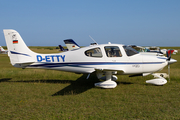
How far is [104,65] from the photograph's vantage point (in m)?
7.21

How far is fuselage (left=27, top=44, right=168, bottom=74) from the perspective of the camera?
7.26m

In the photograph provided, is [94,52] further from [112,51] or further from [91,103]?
[91,103]

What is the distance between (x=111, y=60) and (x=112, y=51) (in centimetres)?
44

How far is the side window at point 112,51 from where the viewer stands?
7305 millimetres

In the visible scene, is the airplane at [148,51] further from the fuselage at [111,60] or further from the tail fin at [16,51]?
the tail fin at [16,51]

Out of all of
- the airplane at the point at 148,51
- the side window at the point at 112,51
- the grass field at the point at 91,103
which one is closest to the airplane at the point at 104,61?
the side window at the point at 112,51

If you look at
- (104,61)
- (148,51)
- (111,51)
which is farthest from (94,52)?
(148,51)

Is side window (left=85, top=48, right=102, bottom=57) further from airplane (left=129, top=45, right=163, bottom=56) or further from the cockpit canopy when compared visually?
airplane (left=129, top=45, right=163, bottom=56)

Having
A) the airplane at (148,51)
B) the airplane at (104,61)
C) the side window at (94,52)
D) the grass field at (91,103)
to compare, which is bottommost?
the airplane at (148,51)

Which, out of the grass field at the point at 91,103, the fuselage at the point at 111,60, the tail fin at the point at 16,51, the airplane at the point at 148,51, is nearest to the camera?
the grass field at the point at 91,103

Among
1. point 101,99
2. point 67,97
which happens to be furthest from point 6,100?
point 101,99

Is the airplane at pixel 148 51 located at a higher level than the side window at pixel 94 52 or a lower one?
lower

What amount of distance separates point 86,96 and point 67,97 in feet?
2.45

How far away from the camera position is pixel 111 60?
7230mm
